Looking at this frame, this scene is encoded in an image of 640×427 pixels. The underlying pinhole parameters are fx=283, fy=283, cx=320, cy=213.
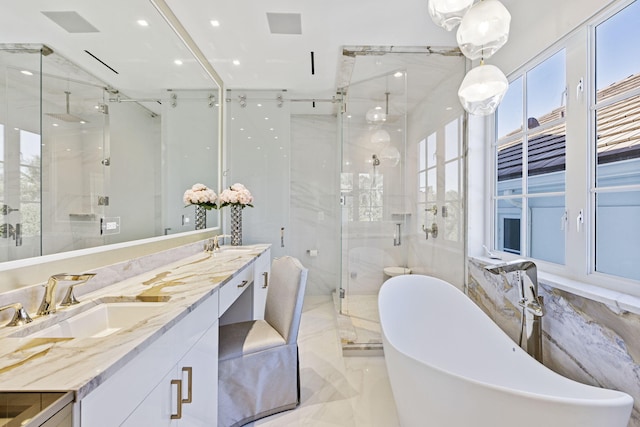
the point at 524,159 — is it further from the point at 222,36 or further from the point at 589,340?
the point at 222,36

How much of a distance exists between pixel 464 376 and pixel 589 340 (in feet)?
1.94

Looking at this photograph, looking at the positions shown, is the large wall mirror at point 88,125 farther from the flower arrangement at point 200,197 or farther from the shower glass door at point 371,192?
the shower glass door at point 371,192

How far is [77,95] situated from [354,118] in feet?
8.16

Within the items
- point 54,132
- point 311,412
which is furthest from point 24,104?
point 311,412

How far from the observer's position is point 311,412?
5.38ft

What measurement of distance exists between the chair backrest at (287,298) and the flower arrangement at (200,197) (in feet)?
3.14

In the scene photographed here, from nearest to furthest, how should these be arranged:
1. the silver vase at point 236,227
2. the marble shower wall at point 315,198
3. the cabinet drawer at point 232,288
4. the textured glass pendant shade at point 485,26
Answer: the textured glass pendant shade at point 485,26
the cabinet drawer at point 232,288
the silver vase at point 236,227
the marble shower wall at point 315,198

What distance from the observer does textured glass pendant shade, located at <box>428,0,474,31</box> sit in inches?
41.7

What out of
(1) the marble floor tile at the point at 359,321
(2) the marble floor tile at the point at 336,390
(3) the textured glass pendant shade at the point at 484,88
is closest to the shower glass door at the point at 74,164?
(2) the marble floor tile at the point at 336,390

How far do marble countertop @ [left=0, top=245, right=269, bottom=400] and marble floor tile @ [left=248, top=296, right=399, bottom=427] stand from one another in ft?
3.15

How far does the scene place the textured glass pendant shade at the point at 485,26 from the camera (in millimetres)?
1011

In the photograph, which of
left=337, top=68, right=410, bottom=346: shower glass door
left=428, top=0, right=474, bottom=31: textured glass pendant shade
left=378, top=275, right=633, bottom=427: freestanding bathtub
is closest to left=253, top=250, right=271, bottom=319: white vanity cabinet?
left=337, top=68, right=410, bottom=346: shower glass door

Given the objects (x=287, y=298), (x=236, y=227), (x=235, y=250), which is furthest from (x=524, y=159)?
(x=236, y=227)

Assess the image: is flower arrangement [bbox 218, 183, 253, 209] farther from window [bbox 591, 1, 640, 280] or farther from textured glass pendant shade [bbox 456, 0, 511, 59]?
window [bbox 591, 1, 640, 280]
